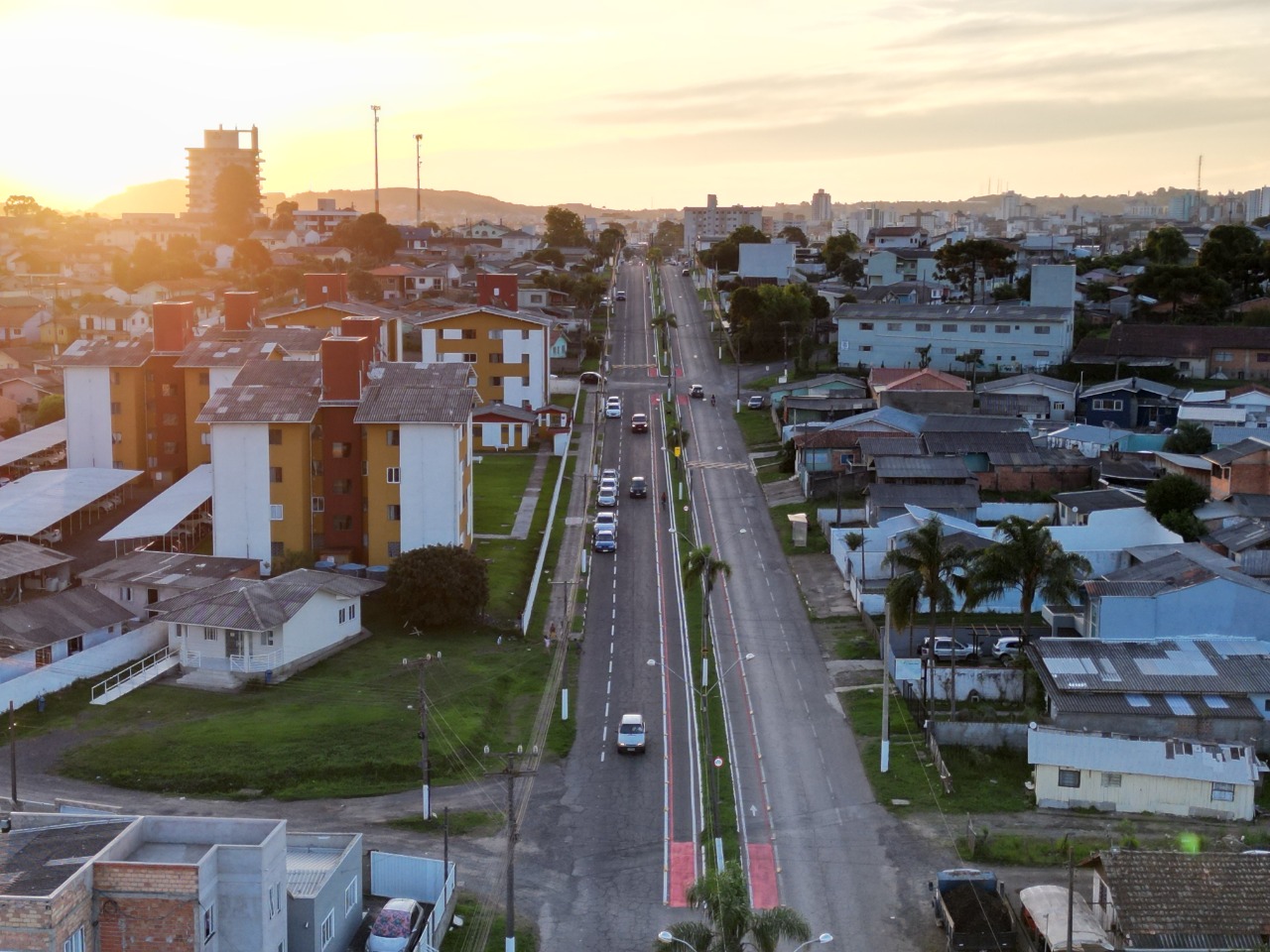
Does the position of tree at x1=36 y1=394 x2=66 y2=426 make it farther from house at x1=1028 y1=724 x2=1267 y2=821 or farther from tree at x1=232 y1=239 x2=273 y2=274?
house at x1=1028 y1=724 x2=1267 y2=821

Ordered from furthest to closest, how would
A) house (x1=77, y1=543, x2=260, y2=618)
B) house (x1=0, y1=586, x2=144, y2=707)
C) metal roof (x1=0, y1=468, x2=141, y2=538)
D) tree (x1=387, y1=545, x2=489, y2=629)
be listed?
1. metal roof (x1=0, y1=468, x2=141, y2=538)
2. house (x1=77, y1=543, x2=260, y2=618)
3. tree (x1=387, y1=545, x2=489, y2=629)
4. house (x1=0, y1=586, x2=144, y2=707)

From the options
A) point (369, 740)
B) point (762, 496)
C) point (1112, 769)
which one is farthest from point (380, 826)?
point (762, 496)

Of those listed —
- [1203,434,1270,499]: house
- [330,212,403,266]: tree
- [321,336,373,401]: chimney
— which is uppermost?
[330,212,403,266]: tree

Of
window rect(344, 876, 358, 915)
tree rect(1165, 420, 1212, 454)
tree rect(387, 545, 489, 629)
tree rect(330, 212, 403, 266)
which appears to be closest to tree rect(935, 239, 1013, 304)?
tree rect(1165, 420, 1212, 454)

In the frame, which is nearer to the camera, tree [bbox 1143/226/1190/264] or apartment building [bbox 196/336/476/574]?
apartment building [bbox 196/336/476/574]

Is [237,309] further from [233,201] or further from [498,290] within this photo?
[233,201]

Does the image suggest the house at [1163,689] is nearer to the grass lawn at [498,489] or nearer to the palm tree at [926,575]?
the palm tree at [926,575]

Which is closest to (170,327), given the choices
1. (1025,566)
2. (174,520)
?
(174,520)
